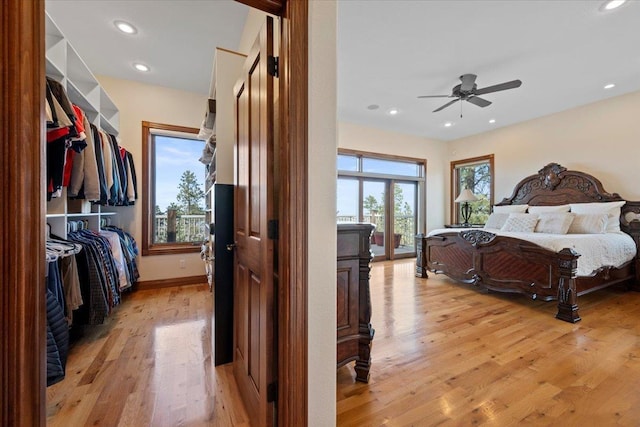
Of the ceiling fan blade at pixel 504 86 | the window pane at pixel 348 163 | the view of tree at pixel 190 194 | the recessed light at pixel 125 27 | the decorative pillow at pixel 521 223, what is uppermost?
the recessed light at pixel 125 27

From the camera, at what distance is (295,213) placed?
1.03 m

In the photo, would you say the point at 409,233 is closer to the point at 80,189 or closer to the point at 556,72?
the point at 556,72

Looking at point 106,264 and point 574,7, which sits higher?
point 574,7

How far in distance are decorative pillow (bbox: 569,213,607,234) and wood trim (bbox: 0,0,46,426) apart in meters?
5.53

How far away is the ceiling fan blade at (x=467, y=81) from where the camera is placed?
11.1 ft

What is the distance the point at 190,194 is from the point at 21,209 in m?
3.70

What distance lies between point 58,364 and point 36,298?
1282 millimetres

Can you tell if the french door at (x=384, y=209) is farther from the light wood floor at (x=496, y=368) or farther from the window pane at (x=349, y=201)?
the light wood floor at (x=496, y=368)

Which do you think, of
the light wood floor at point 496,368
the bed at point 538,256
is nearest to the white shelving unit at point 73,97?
the light wood floor at point 496,368

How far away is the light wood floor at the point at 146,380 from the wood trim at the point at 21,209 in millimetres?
927

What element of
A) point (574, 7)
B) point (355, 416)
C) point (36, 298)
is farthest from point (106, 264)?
point (574, 7)

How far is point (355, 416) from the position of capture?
1.43 m

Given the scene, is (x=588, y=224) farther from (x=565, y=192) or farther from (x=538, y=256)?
(x=538, y=256)

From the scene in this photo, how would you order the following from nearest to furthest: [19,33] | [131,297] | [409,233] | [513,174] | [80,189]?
[19,33]
[80,189]
[131,297]
[513,174]
[409,233]
